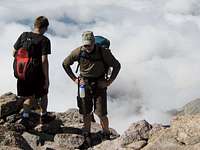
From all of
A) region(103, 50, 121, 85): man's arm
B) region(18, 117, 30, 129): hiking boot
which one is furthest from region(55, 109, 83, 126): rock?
region(103, 50, 121, 85): man's arm

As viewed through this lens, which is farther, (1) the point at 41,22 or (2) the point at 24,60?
(2) the point at 24,60

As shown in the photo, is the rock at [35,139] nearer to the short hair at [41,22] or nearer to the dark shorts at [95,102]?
the dark shorts at [95,102]

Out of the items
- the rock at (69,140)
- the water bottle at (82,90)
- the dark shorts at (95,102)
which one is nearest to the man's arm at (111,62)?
the dark shorts at (95,102)

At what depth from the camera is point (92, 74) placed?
13.7m

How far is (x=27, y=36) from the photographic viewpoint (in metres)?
13.4

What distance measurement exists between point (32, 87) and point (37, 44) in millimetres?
1091

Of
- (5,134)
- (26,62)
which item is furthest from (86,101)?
(5,134)

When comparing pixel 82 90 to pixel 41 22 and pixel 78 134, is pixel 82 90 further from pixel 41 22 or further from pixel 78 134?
pixel 41 22

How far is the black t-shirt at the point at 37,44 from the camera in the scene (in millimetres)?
13227

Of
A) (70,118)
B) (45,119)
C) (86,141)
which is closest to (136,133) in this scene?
(86,141)

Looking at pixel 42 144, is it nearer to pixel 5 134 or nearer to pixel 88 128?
pixel 88 128

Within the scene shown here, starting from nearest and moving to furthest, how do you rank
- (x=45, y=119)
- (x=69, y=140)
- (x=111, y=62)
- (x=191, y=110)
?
(x=111, y=62) < (x=69, y=140) < (x=45, y=119) < (x=191, y=110)

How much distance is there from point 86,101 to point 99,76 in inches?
28.1

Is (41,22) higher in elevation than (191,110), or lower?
lower
